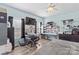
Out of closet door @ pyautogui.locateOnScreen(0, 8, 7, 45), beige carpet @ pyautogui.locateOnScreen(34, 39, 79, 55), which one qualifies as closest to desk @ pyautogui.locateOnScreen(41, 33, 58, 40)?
beige carpet @ pyautogui.locateOnScreen(34, 39, 79, 55)

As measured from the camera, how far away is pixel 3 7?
6.53 feet

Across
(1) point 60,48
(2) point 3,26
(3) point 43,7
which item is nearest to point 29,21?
(3) point 43,7

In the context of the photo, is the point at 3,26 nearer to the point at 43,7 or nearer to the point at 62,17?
the point at 43,7

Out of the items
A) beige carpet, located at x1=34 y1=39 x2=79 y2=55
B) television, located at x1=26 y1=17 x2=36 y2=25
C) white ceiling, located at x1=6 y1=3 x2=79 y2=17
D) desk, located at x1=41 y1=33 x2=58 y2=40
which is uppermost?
white ceiling, located at x1=6 y1=3 x2=79 y2=17

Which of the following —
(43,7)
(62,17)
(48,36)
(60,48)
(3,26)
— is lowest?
(60,48)

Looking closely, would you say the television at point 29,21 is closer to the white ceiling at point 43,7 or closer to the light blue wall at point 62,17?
the white ceiling at point 43,7

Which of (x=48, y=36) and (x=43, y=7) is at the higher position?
(x=43, y=7)

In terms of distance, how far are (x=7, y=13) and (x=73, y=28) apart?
1.16 meters

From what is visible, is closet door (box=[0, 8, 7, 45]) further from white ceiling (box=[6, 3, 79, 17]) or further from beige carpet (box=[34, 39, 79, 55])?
beige carpet (box=[34, 39, 79, 55])

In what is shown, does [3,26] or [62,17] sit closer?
[3,26]

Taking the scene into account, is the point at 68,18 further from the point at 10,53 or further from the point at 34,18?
the point at 10,53

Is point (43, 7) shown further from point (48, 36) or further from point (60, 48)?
point (60, 48)

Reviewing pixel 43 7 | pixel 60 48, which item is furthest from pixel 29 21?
pixel 60 48

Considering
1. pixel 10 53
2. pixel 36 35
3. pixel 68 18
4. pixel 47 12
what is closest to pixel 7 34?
pixel 10 53
